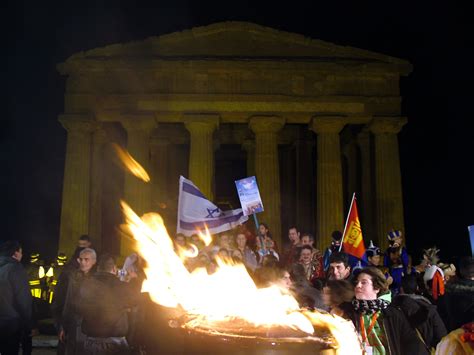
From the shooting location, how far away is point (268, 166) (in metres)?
27.1

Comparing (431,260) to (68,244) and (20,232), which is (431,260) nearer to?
(68,244)

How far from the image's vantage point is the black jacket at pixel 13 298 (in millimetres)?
8078

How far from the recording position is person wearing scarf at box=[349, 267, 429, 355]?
16.2 feet

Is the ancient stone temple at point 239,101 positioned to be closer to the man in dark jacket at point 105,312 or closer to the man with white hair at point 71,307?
the man with white hair at point 71,307

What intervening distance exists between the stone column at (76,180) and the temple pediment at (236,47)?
10.8ft

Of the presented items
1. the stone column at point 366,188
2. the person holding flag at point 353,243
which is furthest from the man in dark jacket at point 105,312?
the stone column at point 366,188

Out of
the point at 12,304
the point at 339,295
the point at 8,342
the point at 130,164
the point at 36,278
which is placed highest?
the point at 130,164

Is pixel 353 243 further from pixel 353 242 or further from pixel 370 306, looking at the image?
pixel 370 306

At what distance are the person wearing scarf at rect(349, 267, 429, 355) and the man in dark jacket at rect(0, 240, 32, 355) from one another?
17.3 ft

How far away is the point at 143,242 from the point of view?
597 cm

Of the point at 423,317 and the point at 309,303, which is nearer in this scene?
the point at 423,317

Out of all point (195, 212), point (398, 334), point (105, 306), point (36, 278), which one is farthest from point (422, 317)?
point (36, 278)

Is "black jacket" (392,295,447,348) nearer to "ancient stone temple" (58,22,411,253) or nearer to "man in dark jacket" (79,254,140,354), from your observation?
"man in dark jacket" (79,254,140,354)

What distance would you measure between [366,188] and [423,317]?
2475 centimetres
